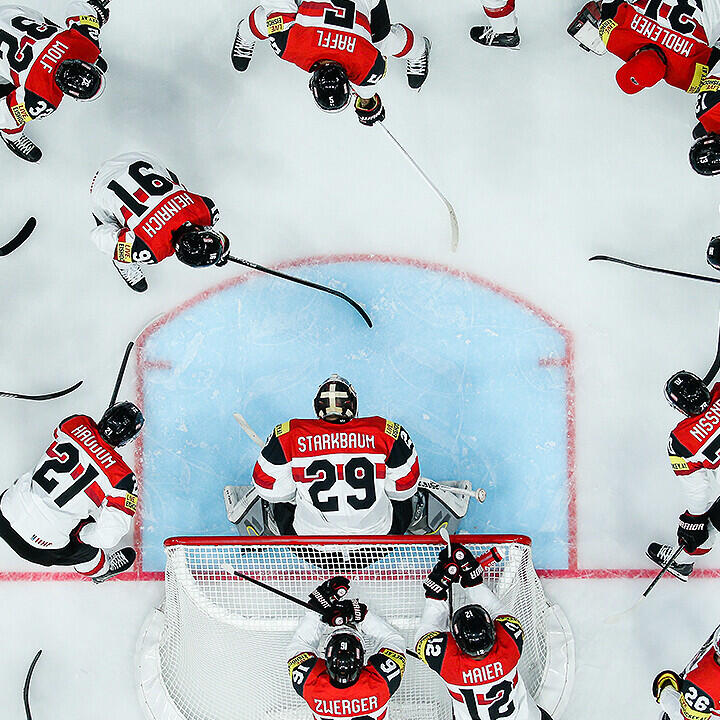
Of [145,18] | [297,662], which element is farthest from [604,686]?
[145,18]

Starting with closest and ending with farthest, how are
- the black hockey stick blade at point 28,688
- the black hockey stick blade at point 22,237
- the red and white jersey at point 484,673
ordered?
the red and white jersey at point 484,673
the black hockey stick blade at point 28,688
the black hockey stick blade at point 22,237

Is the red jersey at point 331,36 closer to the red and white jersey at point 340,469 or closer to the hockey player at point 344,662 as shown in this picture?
the red and white jersey at point 340,469

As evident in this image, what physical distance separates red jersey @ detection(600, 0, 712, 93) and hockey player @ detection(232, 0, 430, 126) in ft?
4.13

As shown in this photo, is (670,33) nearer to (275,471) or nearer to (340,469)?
(340,469)

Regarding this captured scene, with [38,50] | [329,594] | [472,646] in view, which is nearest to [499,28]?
[38,50]

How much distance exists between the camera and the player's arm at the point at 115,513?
4.26 meters

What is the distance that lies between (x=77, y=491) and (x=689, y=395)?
3.04 metres

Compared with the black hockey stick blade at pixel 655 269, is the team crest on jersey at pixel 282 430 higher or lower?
lower

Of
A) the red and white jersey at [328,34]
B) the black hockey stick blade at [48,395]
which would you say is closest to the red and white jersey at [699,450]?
the red and white jersey at [328,34]

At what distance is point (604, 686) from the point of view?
4934 mm

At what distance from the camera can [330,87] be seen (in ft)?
13.5

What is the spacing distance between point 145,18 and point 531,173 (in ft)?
8.03

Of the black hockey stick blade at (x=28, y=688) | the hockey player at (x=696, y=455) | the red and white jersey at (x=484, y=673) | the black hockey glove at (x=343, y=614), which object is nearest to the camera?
the red and white jersey at (x=484, y=673)

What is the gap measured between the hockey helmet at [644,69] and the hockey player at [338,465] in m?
2.21
